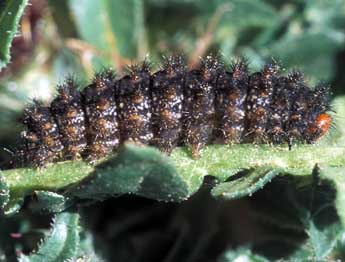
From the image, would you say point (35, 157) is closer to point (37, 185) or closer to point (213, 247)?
point (37, 185)

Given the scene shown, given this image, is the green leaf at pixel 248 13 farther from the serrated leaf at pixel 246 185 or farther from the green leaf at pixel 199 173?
the serrated leaf at pixel 246 185

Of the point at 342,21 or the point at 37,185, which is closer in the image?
the point at 37,185

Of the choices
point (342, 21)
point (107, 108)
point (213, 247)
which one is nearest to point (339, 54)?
point (342, 21)

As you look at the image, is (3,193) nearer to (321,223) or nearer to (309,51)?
(321,223)

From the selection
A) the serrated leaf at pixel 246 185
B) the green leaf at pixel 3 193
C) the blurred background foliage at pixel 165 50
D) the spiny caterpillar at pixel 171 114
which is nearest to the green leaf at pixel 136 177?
the serrated leaf at pixel 246 185

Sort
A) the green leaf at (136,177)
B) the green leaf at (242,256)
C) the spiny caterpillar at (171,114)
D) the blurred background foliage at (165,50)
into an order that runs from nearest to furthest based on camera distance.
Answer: the green leaf at (136,177)
the spiny caterpillar at (171,114)
the green leaf at (242,256)
the blurred background foliage at (165,50)

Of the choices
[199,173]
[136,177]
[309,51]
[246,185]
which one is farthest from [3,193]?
[309,51]
